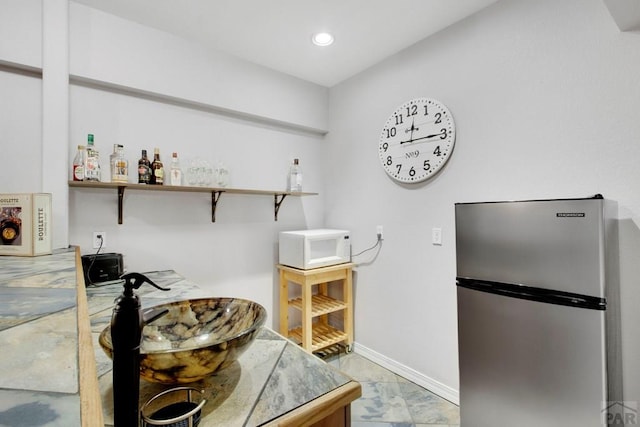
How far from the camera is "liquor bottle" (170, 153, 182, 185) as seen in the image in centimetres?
212

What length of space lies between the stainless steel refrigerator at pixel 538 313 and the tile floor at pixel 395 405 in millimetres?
331

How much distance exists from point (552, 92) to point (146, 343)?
218 cm

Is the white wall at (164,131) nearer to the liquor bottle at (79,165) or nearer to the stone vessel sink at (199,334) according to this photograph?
the liquor bottle at (79,165)

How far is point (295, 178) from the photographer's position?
274 centimetres

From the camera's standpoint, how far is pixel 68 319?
2.01 feet

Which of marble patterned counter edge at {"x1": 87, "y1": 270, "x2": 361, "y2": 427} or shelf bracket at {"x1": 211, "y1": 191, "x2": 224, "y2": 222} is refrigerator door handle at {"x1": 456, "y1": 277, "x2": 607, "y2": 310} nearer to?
marble patterned counter edge at {"x1": 87, "y1": 270, "x2": 361, "y2": 427}

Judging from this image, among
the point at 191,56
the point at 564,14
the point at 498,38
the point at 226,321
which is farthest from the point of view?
the point at 191,56

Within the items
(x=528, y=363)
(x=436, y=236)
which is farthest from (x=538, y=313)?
(x=436, y=236)

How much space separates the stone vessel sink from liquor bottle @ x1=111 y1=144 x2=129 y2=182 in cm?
130

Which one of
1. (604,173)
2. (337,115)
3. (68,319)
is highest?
(337,115)

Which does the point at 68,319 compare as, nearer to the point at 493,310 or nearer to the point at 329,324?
the point at 493,310

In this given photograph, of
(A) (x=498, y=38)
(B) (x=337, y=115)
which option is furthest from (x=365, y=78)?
(A) (x=498, y=38)

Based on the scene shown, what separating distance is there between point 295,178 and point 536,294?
195cm

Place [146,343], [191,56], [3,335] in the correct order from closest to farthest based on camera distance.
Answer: [3,335] < [146,343] < [191,56]
